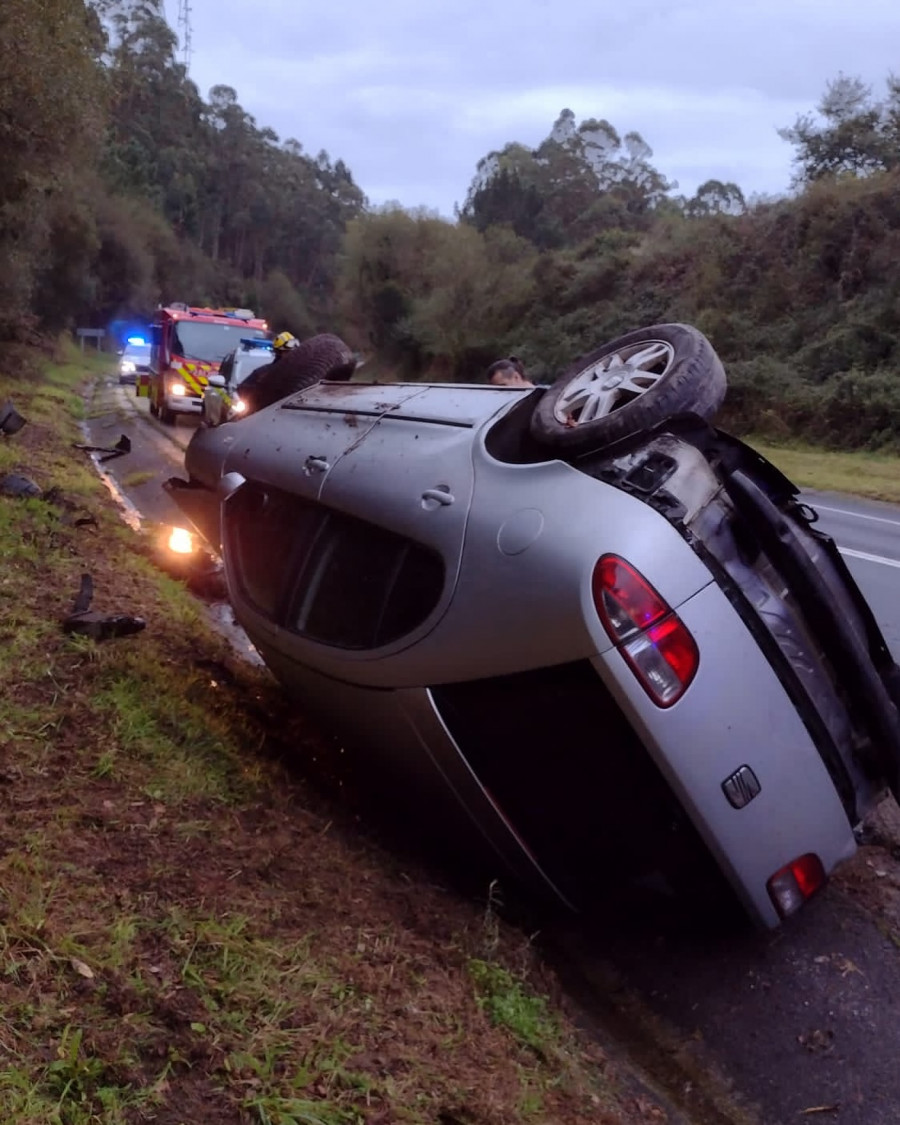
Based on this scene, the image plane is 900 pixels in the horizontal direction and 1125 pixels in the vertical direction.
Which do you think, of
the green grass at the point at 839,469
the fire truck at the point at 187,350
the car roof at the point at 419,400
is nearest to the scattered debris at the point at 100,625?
the car roof at the point at 419,400

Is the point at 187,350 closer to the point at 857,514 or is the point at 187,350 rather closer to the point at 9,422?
the point at 9,422

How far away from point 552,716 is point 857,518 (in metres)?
11.1

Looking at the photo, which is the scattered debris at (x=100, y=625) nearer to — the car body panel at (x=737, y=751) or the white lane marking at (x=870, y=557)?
the car body panel at (x=737, y=751)

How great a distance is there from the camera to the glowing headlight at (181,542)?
8.38 m

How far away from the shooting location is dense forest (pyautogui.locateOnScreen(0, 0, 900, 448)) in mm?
19094

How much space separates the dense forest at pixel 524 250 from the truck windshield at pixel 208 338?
3.60m

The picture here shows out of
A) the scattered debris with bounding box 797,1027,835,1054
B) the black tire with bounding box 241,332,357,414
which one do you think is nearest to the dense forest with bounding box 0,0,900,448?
the black tire with bounding box 241,332,357,414

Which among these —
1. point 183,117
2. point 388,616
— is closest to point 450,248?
point 388,616

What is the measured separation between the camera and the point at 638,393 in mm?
3852

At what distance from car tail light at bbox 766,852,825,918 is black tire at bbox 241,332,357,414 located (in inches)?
144

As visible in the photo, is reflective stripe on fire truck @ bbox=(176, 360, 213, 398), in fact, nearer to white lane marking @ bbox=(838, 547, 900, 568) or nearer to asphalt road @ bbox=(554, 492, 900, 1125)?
white lane marking @ bbox=(838, 547, 900, 568)

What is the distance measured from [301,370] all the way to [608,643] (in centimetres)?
344

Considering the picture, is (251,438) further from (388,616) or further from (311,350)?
(388,616)

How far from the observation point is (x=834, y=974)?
3.41 metres
